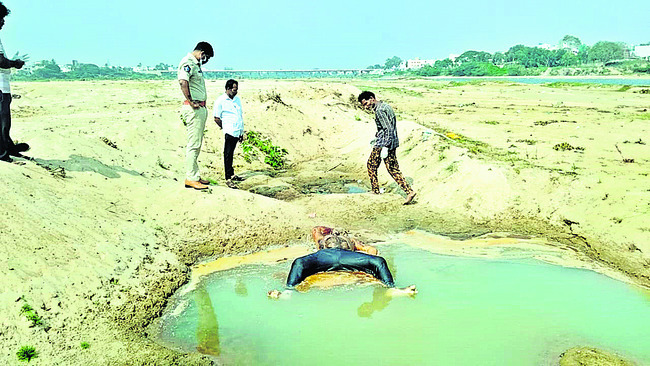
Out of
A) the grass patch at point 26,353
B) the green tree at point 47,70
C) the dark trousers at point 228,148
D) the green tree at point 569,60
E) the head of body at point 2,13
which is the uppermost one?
the green tree at point 569,60

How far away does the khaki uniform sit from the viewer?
638 centimetres

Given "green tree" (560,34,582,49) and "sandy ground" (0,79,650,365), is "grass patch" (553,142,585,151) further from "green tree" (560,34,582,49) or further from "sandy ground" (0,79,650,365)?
"green tree" (560,34,582,49)

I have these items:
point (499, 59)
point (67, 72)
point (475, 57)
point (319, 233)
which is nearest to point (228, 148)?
point (319, 233)

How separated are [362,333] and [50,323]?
2.63 meters

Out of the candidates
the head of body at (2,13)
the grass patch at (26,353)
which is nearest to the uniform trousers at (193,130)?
the head of body at (2,13)

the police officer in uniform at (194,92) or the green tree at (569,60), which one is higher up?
the green tree at (569,60)

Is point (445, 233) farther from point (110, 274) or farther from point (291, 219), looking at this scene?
point (110, 274)

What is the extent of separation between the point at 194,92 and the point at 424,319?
4.22m

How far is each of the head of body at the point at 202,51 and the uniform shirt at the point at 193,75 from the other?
0.08 metres

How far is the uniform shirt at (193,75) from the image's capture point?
20.8ft

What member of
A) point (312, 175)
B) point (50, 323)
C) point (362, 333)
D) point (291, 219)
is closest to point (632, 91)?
point (312, 175)

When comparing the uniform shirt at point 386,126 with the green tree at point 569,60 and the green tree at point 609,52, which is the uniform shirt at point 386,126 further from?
the green tree at point 609,52

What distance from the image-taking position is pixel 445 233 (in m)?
7.03

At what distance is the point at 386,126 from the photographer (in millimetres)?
7812
